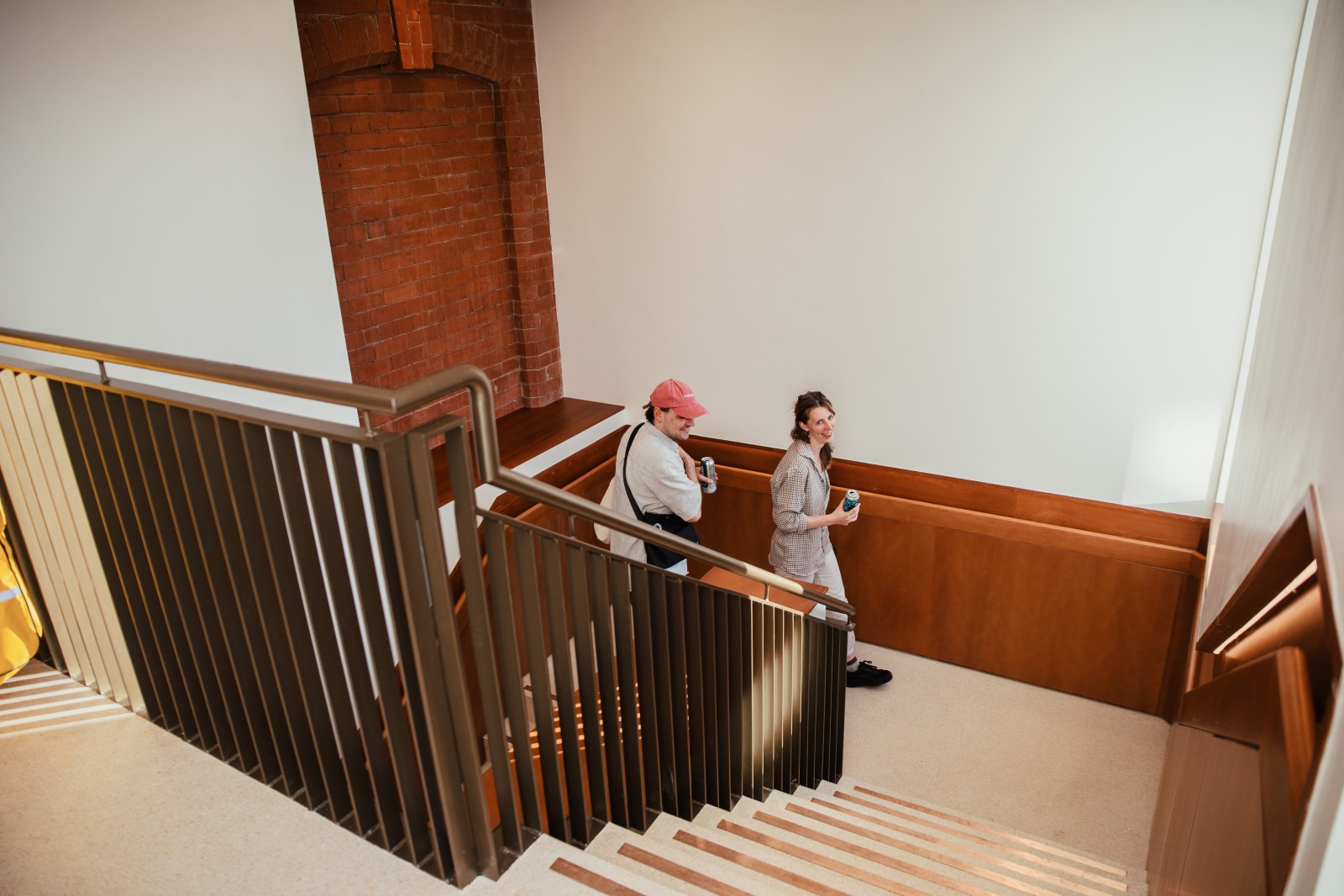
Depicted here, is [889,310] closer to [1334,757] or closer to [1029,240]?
[1029,240]

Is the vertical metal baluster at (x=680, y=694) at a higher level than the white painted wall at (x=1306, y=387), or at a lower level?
lower

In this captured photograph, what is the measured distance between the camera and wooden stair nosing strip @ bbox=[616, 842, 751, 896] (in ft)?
7.13

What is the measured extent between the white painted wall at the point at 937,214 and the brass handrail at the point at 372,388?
3249 millimetres

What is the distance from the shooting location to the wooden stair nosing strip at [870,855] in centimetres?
277

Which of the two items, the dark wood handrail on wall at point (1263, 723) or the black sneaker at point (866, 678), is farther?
the black sneaker at point (866, 678)

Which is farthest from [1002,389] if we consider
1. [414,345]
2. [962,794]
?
[414,345]

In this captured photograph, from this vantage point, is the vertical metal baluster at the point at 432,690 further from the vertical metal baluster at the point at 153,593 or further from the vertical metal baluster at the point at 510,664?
the vertical metal baluster at the point at 153,593

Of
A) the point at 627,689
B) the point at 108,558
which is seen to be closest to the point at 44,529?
the point at 108,558

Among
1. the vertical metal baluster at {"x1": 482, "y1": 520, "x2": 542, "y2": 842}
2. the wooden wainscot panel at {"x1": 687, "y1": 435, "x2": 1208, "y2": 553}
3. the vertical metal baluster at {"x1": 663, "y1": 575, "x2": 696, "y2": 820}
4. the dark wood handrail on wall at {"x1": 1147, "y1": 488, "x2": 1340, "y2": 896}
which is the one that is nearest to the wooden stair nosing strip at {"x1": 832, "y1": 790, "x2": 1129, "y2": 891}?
the dark wood handrail on wall at {"x1": 1147, "y1": 488, "x2": 1340, "y2": 896}

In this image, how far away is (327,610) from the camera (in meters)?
1.72

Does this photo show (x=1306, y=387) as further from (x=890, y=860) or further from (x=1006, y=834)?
(x=1006, y=834)

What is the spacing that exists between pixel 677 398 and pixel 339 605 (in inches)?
100

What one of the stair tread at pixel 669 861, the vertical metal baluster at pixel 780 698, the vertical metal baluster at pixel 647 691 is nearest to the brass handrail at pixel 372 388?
the vertical metal baluster at pixel 647 691

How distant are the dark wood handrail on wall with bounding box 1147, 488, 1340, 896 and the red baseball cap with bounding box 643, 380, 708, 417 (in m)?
2.24
